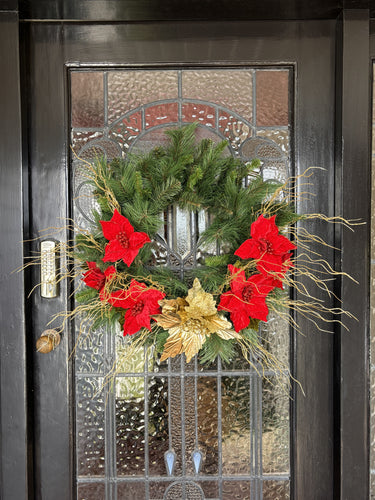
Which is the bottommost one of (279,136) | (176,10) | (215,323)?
(215,323)

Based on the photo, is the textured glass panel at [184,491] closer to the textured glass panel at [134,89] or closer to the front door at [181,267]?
the front door at [181,267]

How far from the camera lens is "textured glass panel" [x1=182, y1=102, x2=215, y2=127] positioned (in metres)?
1.32

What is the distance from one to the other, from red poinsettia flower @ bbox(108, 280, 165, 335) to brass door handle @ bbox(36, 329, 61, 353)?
301 mm

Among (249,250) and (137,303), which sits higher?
(249,250)

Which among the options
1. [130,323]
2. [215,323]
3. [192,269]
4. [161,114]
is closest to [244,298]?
[215,323]

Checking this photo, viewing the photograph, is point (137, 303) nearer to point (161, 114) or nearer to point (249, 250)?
point (249, 250)

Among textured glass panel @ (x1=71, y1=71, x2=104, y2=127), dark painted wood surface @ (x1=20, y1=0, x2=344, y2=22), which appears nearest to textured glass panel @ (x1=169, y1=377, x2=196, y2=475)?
textured glass panel @ (x1=71, y1=71, x2=104, y2=127)

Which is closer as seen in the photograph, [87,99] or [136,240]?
[136,240]

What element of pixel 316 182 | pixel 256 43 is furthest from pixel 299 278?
pixel 256 43

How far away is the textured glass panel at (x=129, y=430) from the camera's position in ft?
4.37

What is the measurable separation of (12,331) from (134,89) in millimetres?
889

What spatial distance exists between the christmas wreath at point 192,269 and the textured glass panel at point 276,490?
1.55ft

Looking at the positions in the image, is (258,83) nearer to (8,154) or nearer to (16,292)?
(8,154)

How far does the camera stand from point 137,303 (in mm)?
1123
